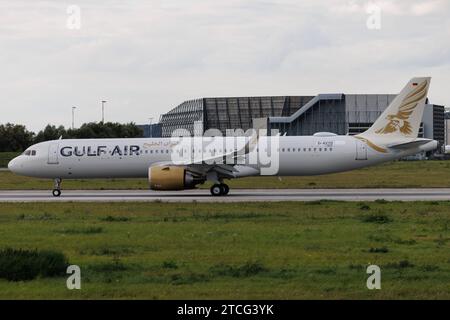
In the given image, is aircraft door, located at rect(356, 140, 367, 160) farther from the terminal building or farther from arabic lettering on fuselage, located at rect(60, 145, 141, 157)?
the terminal building

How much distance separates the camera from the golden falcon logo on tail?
39.3 meters

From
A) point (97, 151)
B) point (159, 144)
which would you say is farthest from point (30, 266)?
point (97, 151)

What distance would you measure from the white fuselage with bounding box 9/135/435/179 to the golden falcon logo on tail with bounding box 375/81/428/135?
1150 mm

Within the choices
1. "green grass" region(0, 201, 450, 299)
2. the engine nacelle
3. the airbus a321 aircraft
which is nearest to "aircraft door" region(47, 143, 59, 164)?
the airbus a321 aircraft

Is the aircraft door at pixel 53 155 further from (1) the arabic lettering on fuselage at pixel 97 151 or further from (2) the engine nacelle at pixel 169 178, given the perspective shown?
(2) the engine nacelle at pixel 169 178

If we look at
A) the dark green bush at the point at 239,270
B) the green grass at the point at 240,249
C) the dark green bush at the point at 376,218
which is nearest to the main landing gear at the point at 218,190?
the green grass at the point at 240,249

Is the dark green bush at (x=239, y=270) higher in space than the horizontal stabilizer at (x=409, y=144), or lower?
lower

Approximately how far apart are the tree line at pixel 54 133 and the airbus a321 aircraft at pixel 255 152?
5454 centimetres

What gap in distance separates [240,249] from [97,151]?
2465cm

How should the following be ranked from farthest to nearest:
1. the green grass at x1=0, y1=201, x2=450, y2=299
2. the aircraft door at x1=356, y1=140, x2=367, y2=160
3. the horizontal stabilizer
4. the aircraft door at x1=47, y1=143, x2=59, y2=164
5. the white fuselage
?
1. the aircraft door at x1=47, y1=143, x2=59, y2=164
2. the white fuselage
3. the aircraft door at x1=356, y1=140, x2=367, y2=160
4. the horizontal stabilizer
5. the green grass at x1=0, y1=201, x2=450, y2=299

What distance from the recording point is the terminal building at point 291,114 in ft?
388

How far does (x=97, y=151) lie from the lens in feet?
135

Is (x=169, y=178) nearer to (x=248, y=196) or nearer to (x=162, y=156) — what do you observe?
(x=162, y=156)

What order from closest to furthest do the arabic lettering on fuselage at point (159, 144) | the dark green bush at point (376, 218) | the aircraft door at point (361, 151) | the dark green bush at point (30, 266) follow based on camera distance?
the dark green bush at point (30, 266), the dark green bush at point (376, 218), the aircraft door at point (361, 151), the arabic lettering on fuselage at point (159, 144)
